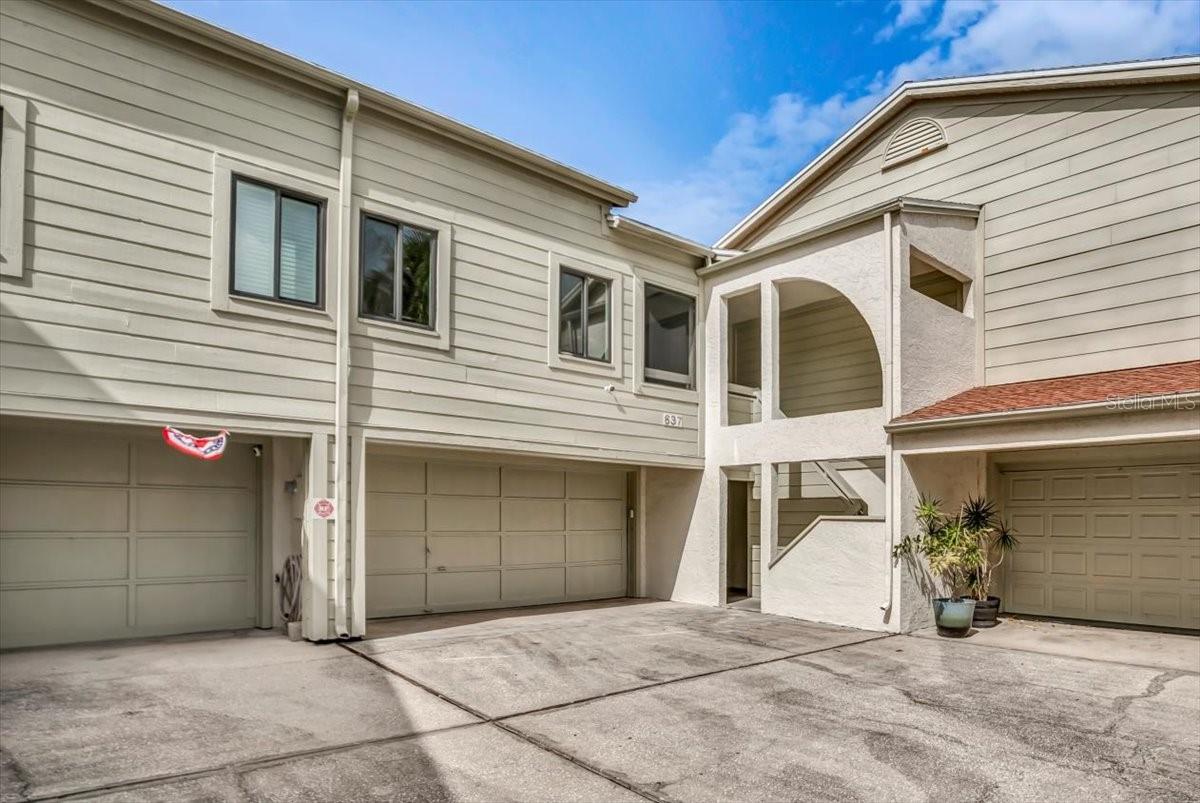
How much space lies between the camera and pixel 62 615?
7438 millimetres

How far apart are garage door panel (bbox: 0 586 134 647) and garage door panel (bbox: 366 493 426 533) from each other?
2.72m

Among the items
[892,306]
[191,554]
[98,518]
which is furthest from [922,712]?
[98,518]

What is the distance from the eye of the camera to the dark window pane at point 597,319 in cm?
1042

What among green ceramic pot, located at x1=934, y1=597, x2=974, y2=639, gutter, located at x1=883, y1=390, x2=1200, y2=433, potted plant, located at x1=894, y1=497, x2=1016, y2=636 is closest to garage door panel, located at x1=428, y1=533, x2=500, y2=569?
potted plant, located at x1=894, y1=497, x2=1016, y2=636

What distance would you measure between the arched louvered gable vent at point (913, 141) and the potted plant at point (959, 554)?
5.21 meters

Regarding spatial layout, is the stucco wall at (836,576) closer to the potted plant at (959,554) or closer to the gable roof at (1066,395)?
the potted plant at (959,554)

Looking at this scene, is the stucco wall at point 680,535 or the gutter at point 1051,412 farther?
the stucco wall at point 680,535

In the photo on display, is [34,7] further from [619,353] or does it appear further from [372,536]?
[619,353]

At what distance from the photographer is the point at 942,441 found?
8.55m

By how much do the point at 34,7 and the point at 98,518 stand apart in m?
4.77

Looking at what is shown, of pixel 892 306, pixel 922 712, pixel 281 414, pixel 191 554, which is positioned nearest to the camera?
pixel 922 712

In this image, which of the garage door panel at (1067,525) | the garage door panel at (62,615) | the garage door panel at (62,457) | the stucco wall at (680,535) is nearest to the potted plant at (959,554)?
the garage door panel at (1067,525)

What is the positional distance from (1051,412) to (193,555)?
9.24 m

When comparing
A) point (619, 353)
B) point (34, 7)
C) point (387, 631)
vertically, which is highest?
point (34, 7)
